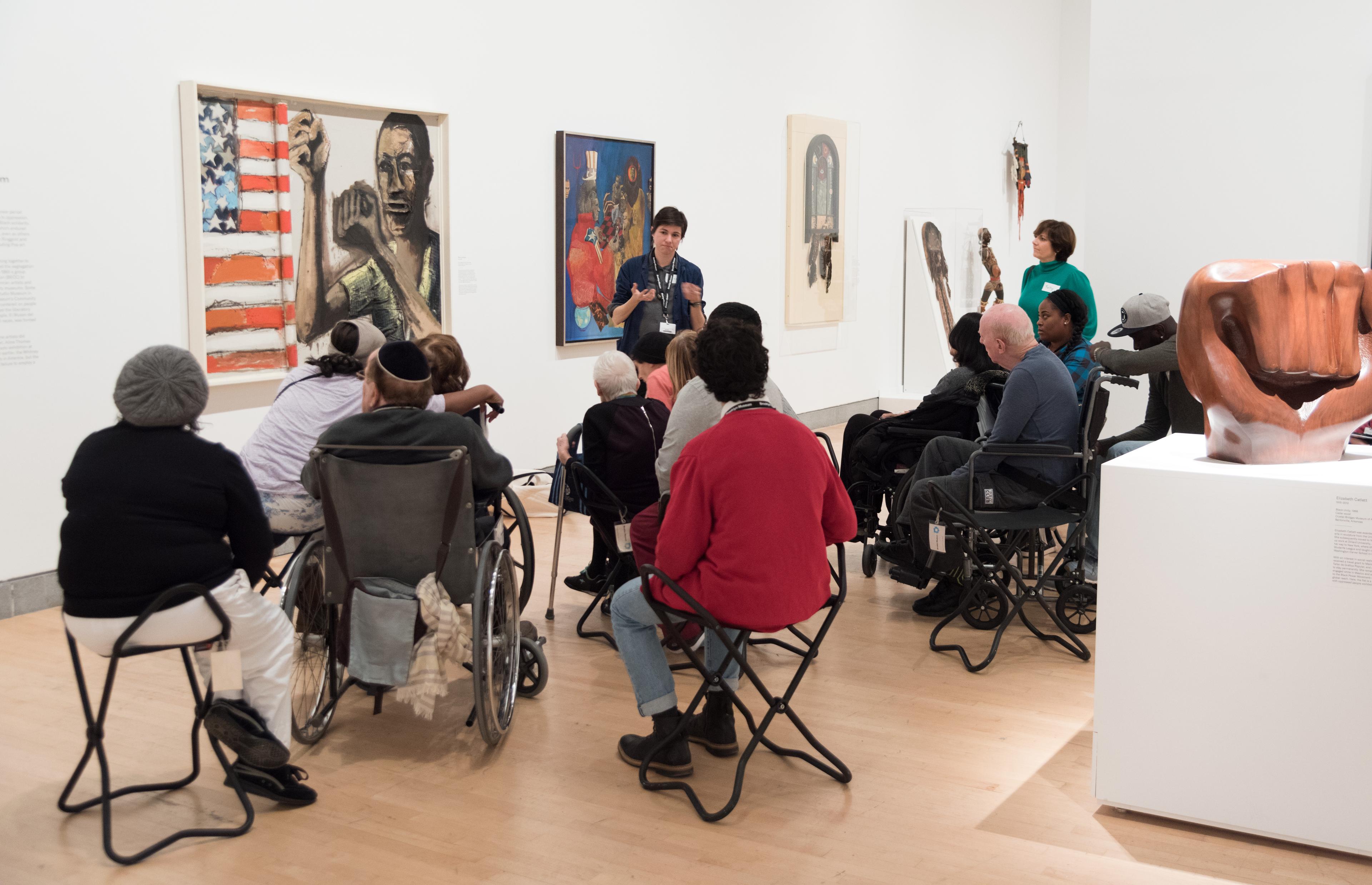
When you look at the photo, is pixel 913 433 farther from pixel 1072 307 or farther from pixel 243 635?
pixel 243 635

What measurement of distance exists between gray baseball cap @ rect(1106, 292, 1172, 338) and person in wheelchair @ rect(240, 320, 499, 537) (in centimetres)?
321

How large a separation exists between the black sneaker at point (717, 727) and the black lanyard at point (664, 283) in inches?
158

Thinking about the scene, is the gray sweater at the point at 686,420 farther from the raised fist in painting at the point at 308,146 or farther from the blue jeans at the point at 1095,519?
the raised fist in painting at the point at 308,146

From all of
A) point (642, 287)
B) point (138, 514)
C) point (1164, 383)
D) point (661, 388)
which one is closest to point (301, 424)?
point (138, 514)

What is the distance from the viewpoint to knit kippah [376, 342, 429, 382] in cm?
357

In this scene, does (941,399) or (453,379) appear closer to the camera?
(453,379)

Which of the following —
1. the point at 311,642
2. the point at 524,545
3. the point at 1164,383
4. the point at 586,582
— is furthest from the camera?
the point at 586,582

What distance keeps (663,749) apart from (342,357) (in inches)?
70.5

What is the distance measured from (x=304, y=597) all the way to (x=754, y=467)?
1.68m

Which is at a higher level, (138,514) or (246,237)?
(246,237)

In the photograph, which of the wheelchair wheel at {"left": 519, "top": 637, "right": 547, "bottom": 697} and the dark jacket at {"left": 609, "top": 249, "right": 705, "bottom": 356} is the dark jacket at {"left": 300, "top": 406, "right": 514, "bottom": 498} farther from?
the dark jacket at {"left": 609, "top": 249, "right": 705, "bottom": 356}

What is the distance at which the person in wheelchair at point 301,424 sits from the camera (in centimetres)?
400

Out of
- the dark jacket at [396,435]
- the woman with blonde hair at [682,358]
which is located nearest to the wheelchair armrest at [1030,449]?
the woman with blonde hair at [682,358]

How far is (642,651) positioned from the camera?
349 cm
